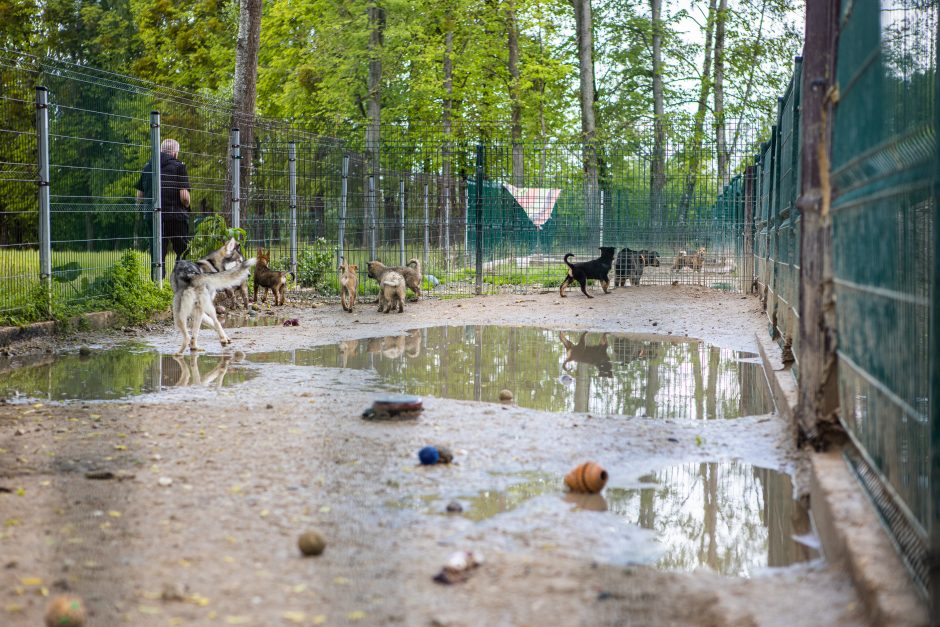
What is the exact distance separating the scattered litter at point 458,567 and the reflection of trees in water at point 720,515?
777 mm

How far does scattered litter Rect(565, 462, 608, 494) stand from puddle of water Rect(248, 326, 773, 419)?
2.44 m

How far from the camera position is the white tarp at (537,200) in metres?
21.1

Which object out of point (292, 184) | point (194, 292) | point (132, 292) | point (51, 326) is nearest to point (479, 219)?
point (292, 184)

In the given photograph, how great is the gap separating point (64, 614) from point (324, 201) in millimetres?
16047

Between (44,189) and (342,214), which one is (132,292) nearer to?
(44,189)

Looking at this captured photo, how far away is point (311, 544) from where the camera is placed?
13.1 ft

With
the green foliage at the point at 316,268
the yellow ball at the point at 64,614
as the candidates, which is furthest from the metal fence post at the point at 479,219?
the yellow ball at the point at 64,614

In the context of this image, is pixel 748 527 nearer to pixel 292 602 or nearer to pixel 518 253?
pixel 292 602

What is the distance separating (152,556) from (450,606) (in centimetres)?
128

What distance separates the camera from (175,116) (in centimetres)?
1529

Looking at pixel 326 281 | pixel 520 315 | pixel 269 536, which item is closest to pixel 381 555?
pixel 269 536

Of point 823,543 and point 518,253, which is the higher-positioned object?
point 518,253

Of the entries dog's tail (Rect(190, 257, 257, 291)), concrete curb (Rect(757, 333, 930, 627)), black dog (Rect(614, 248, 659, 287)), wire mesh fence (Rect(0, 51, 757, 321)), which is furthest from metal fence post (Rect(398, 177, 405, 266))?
concrete curb (Rect(757, 333, 930, 627))

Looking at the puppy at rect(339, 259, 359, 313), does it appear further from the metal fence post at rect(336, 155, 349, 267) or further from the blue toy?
the blue toy
